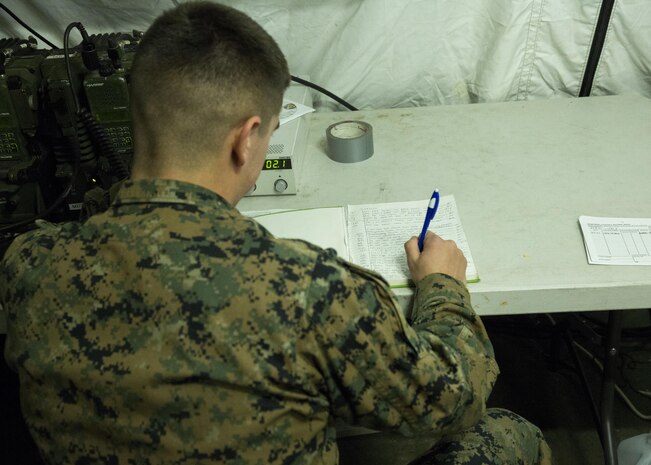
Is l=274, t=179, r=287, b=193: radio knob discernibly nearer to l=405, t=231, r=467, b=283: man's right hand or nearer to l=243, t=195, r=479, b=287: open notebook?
l=243, t=195, r=479, b=287: open notebook

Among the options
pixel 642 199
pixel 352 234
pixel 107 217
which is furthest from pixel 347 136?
pixel 107 217

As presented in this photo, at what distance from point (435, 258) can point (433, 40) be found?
2.72 feet

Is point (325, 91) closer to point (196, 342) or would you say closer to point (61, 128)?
point (61, 128)

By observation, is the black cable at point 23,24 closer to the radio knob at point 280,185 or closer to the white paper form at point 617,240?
the radio knob at point 280,185

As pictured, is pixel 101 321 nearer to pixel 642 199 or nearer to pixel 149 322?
pixel 149 322

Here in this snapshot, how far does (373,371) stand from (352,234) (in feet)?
1.36

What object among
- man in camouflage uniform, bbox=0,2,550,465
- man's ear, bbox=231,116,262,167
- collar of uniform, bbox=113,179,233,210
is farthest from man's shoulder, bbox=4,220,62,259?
man's ear, bbox=231,116,262,167

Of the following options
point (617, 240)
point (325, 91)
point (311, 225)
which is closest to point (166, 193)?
point (311, 225)

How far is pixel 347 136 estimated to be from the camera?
1.31 meters

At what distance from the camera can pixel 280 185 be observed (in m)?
1.19

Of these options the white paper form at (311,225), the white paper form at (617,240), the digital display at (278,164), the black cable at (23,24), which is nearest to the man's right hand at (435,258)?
the white paper form at (311,225)

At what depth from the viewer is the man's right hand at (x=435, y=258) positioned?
2.97ft

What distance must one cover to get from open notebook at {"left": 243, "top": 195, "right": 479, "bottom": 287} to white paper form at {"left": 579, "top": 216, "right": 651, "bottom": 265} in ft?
0.69

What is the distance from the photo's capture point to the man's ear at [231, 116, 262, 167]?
2.45 feet
